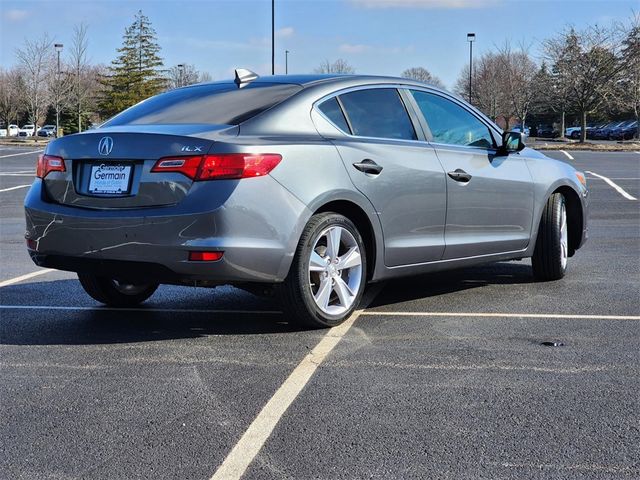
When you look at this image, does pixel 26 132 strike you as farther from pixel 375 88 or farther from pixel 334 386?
pixel 334 386

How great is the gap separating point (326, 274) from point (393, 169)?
2.89 feet

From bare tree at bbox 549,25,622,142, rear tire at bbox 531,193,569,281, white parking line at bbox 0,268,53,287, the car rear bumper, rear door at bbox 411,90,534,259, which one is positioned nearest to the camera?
the car rear bumper

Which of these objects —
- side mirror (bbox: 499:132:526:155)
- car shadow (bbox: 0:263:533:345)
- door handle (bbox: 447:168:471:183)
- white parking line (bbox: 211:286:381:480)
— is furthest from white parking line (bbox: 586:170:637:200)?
white parking line (bbox: 211:286:381:480)

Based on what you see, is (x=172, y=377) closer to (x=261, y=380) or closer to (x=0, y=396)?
(x=261, y=380)

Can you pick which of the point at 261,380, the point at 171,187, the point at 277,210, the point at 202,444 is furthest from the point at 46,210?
the point at 202,444

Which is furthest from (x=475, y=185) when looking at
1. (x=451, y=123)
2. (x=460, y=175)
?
(x=451, y=123)

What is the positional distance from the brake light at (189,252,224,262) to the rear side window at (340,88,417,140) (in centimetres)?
142

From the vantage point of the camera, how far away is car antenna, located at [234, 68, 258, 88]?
583cm

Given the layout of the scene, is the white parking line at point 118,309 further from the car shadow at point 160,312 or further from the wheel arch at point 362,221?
the wheel arch at point 362,221

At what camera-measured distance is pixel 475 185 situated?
6.29 m

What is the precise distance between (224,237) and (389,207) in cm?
133

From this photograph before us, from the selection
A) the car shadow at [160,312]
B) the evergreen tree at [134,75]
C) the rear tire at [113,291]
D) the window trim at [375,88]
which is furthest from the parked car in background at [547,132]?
the rear tire at [113,291]

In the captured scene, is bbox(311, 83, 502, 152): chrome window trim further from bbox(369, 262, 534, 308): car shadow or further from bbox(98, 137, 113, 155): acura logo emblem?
bbox(98, 137, 113, 155): acura logo emblem

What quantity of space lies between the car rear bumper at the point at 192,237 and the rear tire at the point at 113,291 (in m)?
1.00
